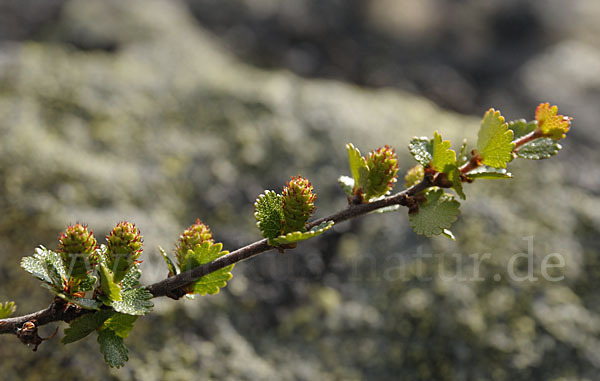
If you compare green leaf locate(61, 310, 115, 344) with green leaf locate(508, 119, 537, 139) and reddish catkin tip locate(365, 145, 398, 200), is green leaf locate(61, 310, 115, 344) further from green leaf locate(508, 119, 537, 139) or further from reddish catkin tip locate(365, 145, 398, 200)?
green leaf locate(508, 119, 537, 139)

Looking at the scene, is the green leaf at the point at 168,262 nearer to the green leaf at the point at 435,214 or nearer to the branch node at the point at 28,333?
the branch node at the point at 28,333

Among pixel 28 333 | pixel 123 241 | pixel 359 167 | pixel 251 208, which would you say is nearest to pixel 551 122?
pixel 359 167

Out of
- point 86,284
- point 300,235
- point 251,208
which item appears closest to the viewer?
point 300,235

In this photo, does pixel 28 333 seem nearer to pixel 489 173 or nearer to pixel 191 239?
pixel 191 239

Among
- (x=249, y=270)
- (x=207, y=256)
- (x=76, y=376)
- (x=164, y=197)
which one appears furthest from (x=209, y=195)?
(x=207, y=256)

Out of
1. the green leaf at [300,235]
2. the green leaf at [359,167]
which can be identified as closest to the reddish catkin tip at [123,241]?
the green leaf at [300,235]

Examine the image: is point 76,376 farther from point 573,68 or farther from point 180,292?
point 573,68
